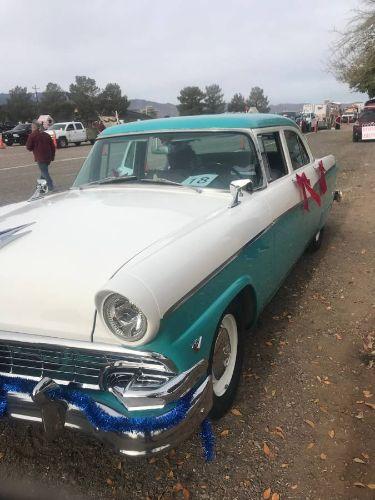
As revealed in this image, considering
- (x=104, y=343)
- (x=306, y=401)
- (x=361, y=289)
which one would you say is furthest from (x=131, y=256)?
(x=361, y=289)

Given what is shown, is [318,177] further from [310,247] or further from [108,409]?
[108,409]

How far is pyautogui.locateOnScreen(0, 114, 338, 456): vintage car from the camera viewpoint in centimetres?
190

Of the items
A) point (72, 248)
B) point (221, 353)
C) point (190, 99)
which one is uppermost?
point (190, 99)

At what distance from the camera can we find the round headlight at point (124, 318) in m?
1.88

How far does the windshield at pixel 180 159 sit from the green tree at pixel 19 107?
6763 cm

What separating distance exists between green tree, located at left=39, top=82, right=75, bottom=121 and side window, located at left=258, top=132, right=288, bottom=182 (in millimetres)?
68897

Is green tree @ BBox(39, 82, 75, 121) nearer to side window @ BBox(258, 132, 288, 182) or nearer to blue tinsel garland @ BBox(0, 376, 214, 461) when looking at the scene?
side window @ BBox(258, 132, 288, 182)

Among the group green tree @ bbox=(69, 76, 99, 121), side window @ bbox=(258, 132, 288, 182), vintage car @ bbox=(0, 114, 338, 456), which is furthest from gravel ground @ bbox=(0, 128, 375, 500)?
green tree @ bbox=(69, 76, 99, 121)

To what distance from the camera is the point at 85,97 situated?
71.4m

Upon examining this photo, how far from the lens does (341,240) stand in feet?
19.6

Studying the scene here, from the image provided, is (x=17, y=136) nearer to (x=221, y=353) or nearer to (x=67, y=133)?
(x=67, y=133)

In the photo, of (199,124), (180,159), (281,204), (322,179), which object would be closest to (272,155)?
(281,204)

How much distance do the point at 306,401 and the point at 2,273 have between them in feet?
6.35

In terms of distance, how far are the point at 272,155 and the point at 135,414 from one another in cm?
252
